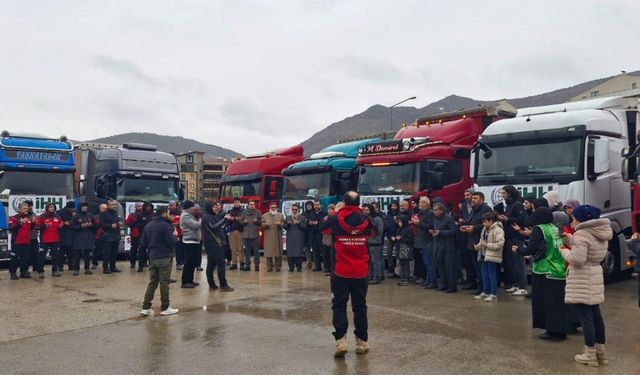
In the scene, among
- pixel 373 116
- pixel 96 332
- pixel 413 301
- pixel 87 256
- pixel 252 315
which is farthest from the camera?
pixel 373 116

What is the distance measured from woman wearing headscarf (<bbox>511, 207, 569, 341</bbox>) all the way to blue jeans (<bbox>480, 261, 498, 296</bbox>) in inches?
97.1

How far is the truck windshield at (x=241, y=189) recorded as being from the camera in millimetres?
17922

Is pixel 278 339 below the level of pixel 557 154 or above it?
below

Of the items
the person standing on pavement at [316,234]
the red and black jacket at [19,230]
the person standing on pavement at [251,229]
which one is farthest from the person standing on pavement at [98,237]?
the person standing on pavement at [316,234]

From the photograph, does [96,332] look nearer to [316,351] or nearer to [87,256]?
[316,351]

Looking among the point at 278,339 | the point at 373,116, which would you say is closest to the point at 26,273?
the point at 278,339

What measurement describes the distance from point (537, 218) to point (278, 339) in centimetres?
349

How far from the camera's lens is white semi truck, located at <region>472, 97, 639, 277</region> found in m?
9.91

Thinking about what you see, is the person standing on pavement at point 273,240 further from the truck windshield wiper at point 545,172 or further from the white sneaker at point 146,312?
the truck windshield wiper at point 545,172

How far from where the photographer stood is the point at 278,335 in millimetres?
6898

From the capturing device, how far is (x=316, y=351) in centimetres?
616

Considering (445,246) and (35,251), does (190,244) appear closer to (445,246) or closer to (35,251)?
(35,251)

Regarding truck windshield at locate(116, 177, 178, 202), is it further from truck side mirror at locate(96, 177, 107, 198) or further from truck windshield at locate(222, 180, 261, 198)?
truck windshield at locate(222, 180, 261, 198)

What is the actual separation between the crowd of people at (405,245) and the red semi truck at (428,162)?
53cm
